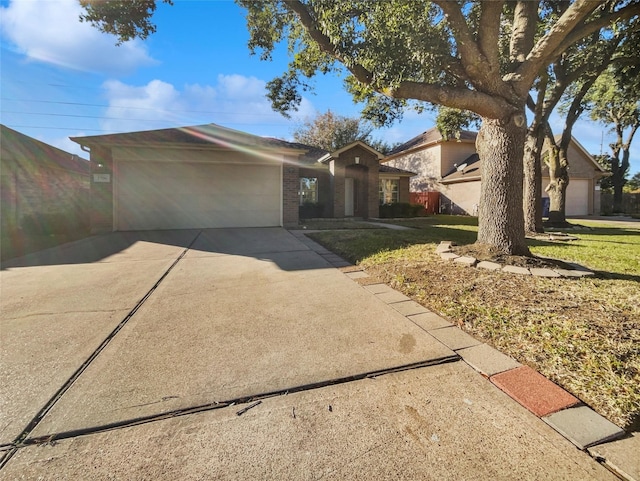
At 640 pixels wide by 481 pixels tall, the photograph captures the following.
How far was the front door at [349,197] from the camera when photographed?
55.1ft

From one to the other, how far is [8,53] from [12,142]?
160 inches

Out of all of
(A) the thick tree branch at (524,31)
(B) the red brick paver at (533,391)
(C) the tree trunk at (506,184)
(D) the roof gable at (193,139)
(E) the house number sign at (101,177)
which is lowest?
(B) the red brick paver at (533,391)

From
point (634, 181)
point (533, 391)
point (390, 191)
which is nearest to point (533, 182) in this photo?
point (390, 191)

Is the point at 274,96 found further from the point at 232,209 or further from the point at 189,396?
the point at 189,396

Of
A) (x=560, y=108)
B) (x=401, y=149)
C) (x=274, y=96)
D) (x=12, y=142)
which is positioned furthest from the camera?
(x=401, y=149)

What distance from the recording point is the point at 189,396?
7.03 ft

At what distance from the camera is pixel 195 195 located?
11297mm

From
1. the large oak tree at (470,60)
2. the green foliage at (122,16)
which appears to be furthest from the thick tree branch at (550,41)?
the green foliage at (122,16)

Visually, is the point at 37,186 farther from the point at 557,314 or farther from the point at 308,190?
the point at 557,314

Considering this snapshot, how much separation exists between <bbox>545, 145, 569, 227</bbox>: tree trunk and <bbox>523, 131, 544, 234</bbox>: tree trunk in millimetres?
2884

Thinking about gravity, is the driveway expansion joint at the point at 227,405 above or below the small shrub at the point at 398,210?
below

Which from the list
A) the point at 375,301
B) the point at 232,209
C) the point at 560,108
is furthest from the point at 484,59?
the point at 560,108

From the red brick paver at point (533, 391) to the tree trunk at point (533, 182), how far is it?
9.54 meters

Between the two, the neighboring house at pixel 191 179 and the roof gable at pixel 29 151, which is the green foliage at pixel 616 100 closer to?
the neighboring house at pixel 191 179
